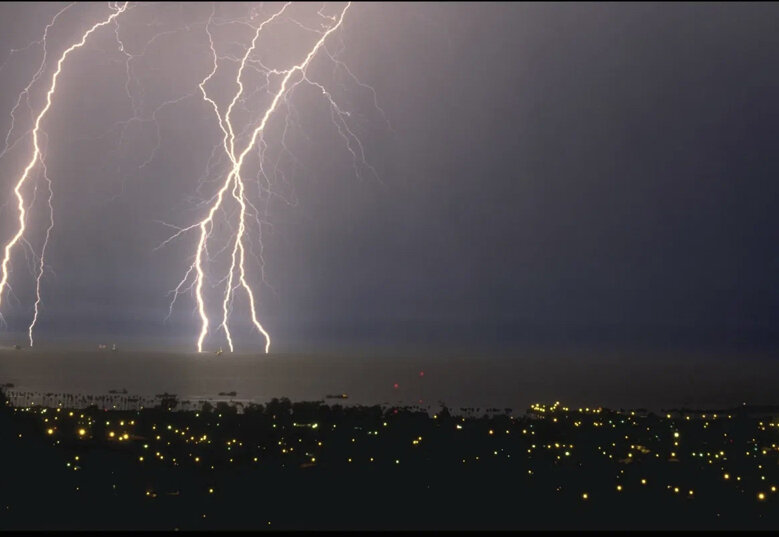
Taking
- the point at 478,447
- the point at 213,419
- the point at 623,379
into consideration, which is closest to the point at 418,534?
the point at 478,447

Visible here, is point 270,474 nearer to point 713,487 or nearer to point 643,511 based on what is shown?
point 643,511

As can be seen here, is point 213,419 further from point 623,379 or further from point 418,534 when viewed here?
point 623,379

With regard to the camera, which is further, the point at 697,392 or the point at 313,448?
the point at 697,392

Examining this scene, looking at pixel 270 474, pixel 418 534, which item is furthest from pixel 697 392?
pixel 418 534

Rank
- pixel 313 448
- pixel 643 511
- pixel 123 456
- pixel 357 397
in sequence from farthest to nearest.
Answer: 1. pixel 357 397
2. pixel 313 448
3. pixel 123 456
4. pixel 643 511

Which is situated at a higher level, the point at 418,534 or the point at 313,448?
the point at 418,534

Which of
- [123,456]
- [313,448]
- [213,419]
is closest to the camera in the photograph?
[123,456]
